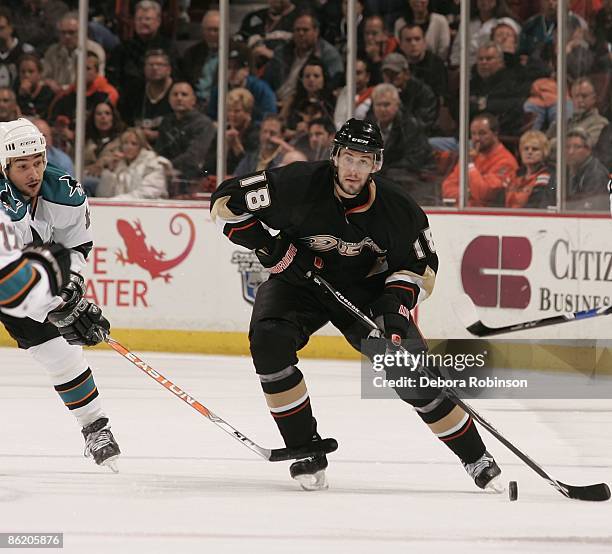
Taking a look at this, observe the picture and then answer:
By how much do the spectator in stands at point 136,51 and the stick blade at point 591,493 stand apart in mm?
4431

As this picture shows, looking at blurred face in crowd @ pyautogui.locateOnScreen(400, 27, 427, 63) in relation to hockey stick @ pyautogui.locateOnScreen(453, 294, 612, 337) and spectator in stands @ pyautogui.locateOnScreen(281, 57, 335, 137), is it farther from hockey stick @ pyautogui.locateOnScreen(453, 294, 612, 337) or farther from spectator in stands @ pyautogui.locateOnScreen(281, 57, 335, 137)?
hockey stick @ pyautogui.locateOnScreen(453, 294, 612, 337)

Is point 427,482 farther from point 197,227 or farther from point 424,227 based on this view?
point 197,227

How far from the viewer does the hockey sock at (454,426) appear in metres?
3.49

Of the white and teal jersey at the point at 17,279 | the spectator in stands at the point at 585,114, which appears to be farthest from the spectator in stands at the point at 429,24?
the white and teal jersey at the point at 17,279

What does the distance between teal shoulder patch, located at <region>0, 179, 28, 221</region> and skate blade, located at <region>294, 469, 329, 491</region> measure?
3.43 feet

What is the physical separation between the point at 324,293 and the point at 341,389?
1.99 metres

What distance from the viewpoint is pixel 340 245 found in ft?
11.9

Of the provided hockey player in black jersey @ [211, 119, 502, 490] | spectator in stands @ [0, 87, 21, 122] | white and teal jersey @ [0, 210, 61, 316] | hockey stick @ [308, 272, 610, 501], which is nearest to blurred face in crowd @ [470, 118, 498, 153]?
spectator in stands @ [0, 87, 21, 122]

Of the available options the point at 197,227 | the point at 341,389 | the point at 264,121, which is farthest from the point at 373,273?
the point at 264,121

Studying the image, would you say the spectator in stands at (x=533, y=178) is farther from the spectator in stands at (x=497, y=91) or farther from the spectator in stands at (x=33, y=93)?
the spectator in stands at (x=33, y=93)

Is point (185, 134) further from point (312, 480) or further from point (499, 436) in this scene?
point (499, 436)

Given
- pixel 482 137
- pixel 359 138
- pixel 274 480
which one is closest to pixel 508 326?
pixel 274 480

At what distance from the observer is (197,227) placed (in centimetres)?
661

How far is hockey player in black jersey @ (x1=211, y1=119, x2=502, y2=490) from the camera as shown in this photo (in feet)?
11.5
